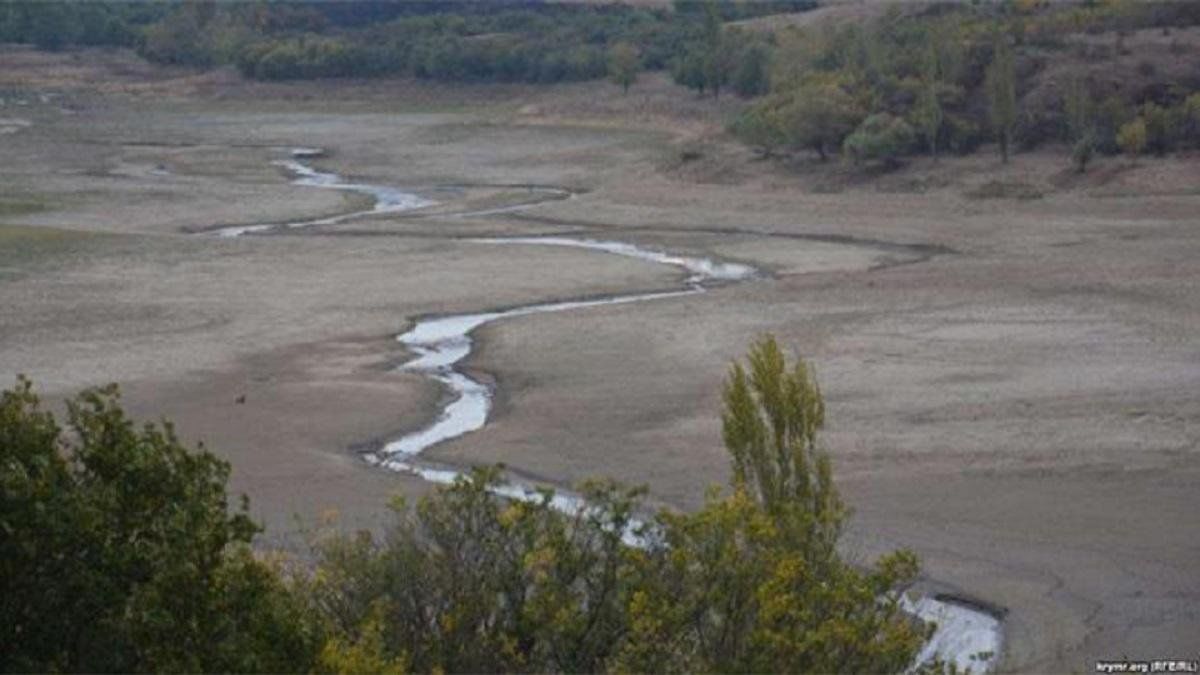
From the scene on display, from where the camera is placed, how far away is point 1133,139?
215 feet

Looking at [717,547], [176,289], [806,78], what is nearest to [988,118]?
[806,78]

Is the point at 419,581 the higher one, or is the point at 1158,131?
the point at 419,581

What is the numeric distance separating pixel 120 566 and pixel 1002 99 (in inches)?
2310

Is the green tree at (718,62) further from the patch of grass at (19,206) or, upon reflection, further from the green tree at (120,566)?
the green tree at (120,566)

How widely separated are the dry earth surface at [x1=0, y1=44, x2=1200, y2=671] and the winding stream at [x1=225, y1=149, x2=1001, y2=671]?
44cm

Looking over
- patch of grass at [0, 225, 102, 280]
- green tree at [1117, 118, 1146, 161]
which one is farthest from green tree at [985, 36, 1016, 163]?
patch of grass at [0, 225, 102, 280]

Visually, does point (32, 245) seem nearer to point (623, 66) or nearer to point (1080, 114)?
point (1080, 114)

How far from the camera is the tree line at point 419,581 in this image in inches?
453

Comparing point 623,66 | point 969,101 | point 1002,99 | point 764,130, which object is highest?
point 1002,99

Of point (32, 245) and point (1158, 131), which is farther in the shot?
point (1158, 131)

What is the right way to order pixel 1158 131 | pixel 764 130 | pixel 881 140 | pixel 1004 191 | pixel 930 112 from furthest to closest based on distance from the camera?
1. pixel 764 130
2. pixel 881 140
3. pixel 930 112
4. pixel 1158 131
5. pixel 1004 191

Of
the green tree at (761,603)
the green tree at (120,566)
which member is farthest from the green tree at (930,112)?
the green tree at (120,566)

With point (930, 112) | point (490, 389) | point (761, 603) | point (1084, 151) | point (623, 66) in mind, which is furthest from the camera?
point (623, 66)

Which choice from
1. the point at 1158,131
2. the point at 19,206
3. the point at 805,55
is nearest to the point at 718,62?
the point at 805,55
